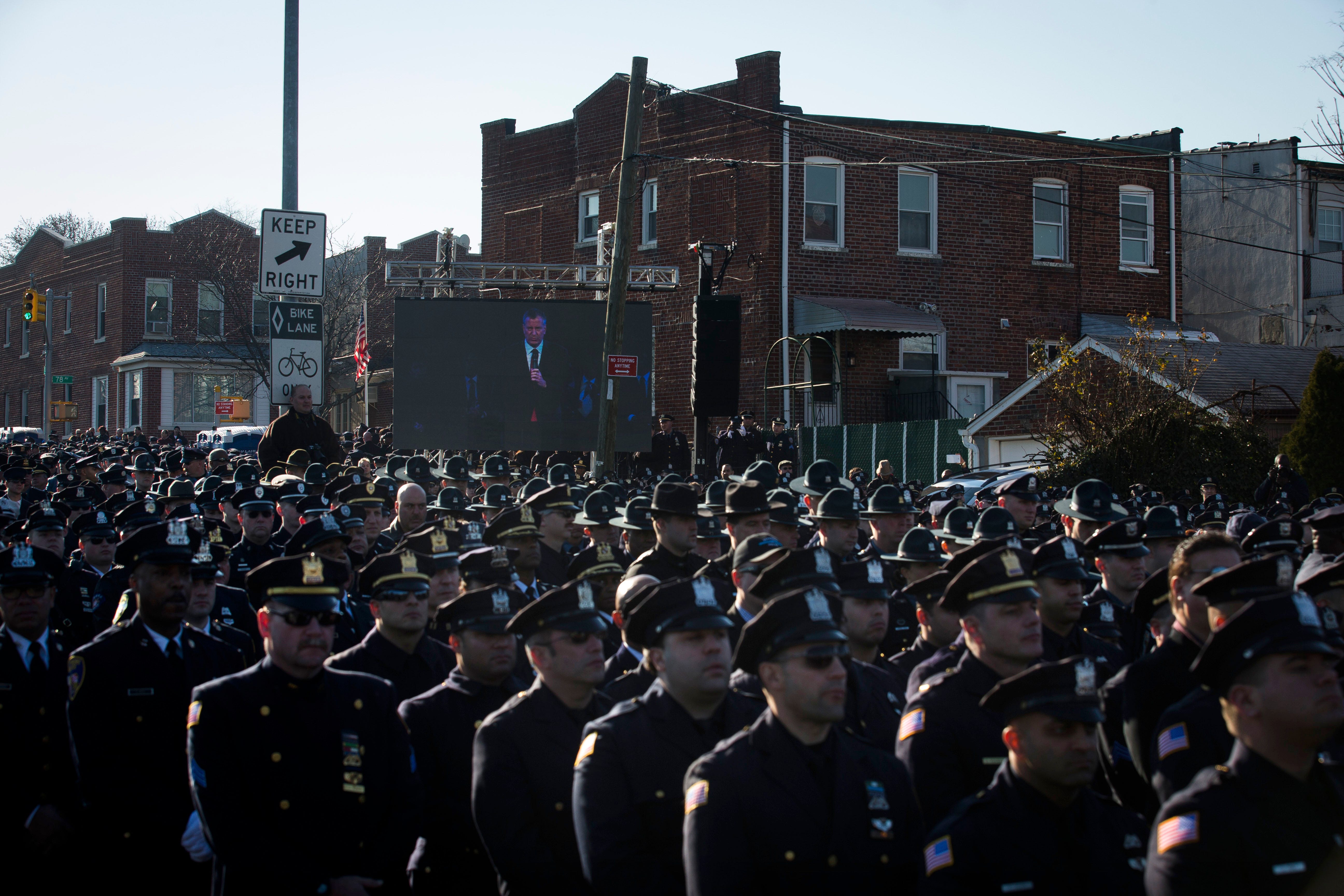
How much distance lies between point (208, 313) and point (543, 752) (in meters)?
50.7

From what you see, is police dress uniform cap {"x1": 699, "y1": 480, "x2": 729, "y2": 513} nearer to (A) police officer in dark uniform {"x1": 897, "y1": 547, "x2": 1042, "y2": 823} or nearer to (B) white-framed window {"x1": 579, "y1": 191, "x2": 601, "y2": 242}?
(A) police officer in dark uniform {"x1": 897, "y1": 547, "x2": 1042, "y2": 823}

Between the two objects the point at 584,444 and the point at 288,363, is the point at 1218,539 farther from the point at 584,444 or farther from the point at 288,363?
the point at 584,444

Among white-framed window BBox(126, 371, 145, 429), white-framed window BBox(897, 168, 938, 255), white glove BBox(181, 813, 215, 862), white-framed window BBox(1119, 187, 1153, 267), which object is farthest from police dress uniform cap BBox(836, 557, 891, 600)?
white-framed window BBox(126, 371, 145, 429)

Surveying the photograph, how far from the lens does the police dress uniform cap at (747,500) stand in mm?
7508

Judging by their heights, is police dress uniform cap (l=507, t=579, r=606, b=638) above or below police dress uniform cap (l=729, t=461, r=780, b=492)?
below

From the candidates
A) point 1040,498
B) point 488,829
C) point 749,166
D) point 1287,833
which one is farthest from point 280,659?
point 749,166

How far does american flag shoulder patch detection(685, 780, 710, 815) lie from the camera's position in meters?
3.33

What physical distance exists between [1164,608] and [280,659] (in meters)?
3.94

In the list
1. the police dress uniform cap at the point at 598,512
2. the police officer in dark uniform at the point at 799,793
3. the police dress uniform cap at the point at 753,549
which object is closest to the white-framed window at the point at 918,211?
the police dress uniform cap at the point at 598,512

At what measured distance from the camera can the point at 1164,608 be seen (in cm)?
542

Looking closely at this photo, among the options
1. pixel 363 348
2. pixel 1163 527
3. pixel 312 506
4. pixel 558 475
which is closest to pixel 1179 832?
pixel 1163 527

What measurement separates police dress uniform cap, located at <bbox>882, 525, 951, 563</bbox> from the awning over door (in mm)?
18495

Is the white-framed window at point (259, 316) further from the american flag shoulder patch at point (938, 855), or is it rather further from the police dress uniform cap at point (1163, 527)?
the american flag shoulder patch at point (938, 855)

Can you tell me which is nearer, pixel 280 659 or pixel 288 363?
pixel 280 659
